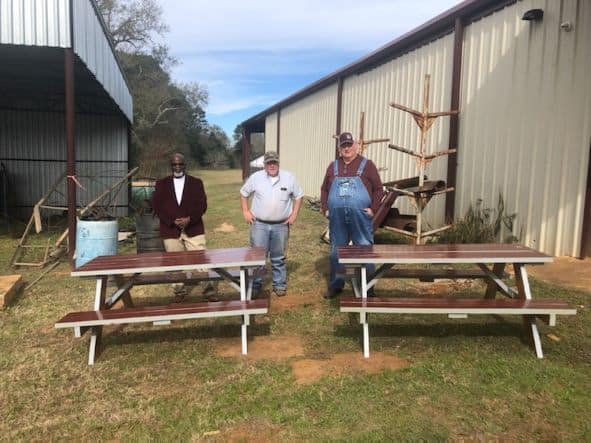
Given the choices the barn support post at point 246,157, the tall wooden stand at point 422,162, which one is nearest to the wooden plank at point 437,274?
the tall wooden stand at point 422,162

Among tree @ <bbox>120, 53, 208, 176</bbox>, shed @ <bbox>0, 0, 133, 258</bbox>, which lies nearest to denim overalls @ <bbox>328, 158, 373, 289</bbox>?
shed @ <bbox>0, 0, 133, 258</bbox>

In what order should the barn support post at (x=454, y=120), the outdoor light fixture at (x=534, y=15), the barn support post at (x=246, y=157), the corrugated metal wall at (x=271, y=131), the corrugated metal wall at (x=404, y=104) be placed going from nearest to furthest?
1. the outdoor light fixture at (x=534, y=15)
2. the barn support post at (x=454, y=120)
3. the corrugated metal wall at (x=404, y=104)
4. the corrugated metal wall at (x=271, y=131)
5. the barn support post at (x=246, y=157)

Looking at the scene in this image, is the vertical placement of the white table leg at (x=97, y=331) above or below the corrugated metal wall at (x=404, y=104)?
below

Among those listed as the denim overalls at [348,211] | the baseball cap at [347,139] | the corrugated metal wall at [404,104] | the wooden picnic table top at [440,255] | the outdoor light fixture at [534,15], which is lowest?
the wooden picnic table top at [440,255]

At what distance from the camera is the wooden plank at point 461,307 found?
3746mm

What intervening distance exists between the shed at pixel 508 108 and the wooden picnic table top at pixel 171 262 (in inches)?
175

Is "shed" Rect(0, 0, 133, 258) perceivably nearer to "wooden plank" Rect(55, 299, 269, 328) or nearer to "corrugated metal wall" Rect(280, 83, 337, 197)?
"corrugated metal wall" Rect(280, 83, 337, 197)

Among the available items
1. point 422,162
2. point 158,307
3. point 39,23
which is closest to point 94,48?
point 39,23

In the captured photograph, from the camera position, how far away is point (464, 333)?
4.42m

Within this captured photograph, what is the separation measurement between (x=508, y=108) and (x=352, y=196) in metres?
3.93

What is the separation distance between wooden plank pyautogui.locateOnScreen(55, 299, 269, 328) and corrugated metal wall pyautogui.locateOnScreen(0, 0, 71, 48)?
5.24 m

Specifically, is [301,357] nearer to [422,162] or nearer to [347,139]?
[347,139]

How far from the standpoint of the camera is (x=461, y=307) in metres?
3.79

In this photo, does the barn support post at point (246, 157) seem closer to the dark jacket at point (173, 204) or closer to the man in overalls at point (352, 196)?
the dark jacket at point (173, 204)
